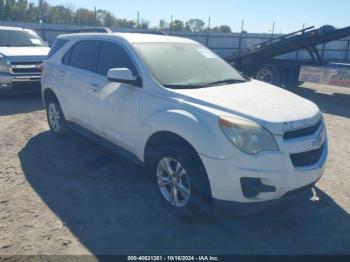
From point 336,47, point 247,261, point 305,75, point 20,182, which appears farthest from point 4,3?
point 247,261

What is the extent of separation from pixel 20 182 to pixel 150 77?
7.06 ft

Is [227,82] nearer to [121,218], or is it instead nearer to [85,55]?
[121,218]

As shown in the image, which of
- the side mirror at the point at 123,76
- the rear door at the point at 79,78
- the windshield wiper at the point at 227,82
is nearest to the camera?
the side mirror at the point at 123,76

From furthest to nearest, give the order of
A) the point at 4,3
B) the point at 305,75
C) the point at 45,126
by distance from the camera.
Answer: the point at 4,3, the point at 305,75, the point at 45,126

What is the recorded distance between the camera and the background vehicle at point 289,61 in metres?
9.73

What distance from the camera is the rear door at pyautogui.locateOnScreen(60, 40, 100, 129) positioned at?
4715 mm

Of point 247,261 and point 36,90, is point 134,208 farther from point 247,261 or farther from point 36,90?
point 36,90

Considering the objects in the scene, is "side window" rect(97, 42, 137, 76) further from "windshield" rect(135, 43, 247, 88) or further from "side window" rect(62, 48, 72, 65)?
"side window" rect(62, 48, 72, 65)

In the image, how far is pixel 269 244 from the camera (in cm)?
318

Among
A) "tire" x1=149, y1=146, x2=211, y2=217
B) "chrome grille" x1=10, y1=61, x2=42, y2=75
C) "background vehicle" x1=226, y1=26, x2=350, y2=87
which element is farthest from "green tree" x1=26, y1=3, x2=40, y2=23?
"tire" x1=149, y1=146, x2=211, y2=217

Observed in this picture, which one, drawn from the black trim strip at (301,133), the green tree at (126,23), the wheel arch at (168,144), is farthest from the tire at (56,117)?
the green tree at (126,23)

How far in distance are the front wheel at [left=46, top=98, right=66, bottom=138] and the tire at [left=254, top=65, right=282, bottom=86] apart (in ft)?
25.9

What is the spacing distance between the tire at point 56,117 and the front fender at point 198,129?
2.76 metres

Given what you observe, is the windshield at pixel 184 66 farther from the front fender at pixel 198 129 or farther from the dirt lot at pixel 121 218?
the dirt lot at pixel 121 218
